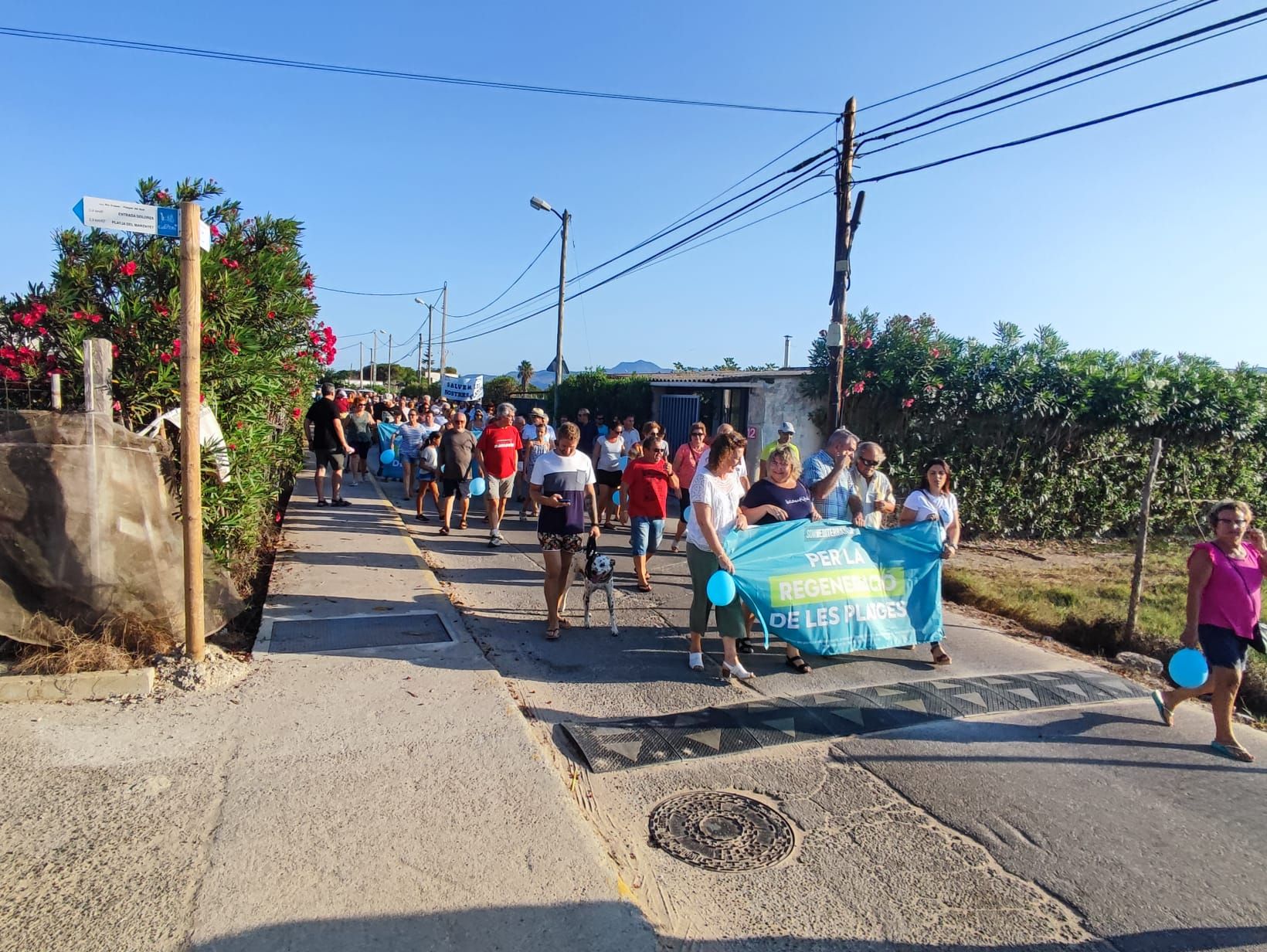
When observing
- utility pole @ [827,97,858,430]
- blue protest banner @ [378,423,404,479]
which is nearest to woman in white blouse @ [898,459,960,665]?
utility pole @ [827,97,858,430]

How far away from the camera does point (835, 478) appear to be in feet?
22.4

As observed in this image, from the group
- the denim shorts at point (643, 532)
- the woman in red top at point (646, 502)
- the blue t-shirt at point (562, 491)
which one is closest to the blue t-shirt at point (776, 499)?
the blue t-shirt at point (562, 491)

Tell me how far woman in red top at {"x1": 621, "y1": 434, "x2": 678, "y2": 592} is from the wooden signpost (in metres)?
4.19

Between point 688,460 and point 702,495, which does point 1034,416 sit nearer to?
point 688,460

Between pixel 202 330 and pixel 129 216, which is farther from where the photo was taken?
pixel 202 330

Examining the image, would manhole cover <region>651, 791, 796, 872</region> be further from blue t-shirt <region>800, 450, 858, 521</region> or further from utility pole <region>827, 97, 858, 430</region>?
utility pole <region>827, 97, 858, 430</region>

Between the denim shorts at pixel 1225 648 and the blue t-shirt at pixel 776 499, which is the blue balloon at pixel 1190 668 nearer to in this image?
the denim shorts at pixel 1225 648

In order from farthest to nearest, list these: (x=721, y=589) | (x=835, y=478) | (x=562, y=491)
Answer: (x=835, y=478) → (x=562, y=491) → (x=721, y=589)

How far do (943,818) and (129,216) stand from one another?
5.28m

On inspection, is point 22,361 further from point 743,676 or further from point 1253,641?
point 1253,641

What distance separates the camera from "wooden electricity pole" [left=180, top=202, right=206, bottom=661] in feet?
15.5

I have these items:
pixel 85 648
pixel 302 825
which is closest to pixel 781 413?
pixel 85 648

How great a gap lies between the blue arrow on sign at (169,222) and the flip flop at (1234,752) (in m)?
6.80

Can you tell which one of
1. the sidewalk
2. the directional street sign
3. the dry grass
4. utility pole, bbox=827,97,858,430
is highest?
utility pole, bbox=827,97,858,430
